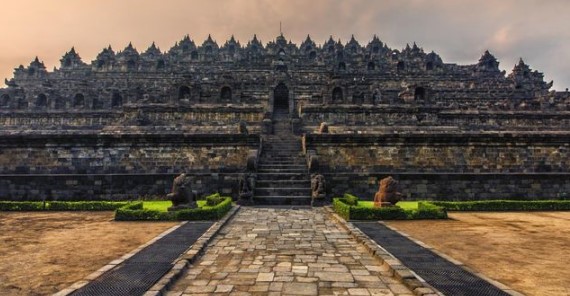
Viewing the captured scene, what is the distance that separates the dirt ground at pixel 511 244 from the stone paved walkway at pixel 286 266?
75.8 inches

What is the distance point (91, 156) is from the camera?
1873 centimetres

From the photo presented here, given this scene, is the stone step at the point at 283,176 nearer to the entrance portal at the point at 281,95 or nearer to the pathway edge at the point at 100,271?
the pathway edge at the point at 100,271

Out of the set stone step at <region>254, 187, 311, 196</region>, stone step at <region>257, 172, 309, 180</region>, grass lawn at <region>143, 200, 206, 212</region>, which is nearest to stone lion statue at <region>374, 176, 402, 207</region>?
stone step at <region>254, 187, 311, 196</region>

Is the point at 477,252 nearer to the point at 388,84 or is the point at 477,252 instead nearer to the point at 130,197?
the point at 130,197

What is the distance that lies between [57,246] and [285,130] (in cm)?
1876

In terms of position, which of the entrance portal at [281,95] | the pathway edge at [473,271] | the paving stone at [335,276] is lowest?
the paving stone at [335,276]

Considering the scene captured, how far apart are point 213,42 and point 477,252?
190 feet

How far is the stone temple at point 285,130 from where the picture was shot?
1739 cm

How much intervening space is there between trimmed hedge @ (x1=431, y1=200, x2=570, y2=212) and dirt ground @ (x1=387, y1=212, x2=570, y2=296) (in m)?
1.18

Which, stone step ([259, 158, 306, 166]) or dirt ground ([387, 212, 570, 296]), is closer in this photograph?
dirt ground ([387, 212, 570, 296])

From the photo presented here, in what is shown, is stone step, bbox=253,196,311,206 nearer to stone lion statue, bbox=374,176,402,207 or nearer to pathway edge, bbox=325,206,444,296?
stone lion statue, bbox=374,176,402,207

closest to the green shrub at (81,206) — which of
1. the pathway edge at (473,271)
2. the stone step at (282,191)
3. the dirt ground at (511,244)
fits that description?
the stone step at (282,191)

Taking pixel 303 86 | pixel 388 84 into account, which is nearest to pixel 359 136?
pixel 303 86

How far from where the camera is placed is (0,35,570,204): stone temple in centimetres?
1739
